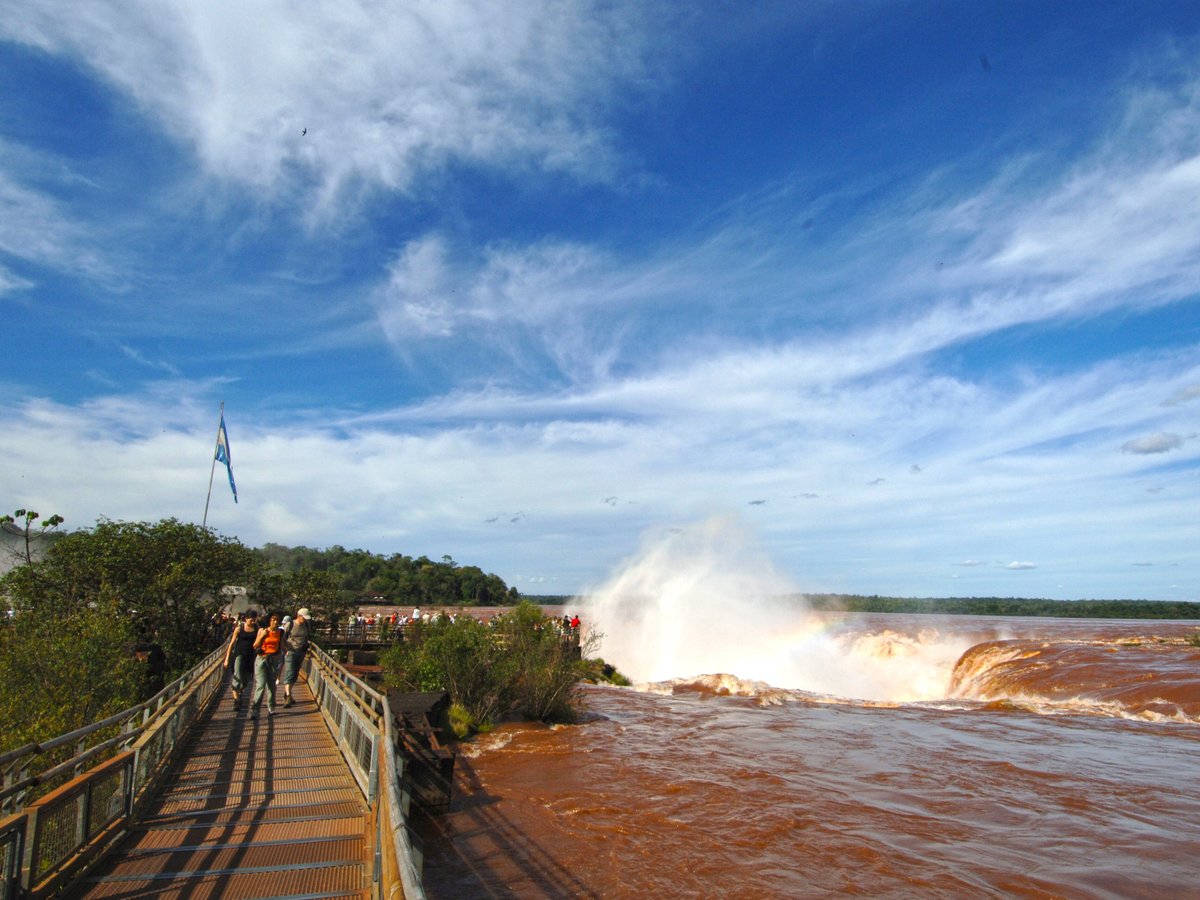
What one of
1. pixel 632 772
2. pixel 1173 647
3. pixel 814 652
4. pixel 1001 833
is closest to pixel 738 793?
pixel 632 772

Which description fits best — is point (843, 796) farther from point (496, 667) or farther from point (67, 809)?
point (67, 809)

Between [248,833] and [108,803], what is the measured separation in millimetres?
1279

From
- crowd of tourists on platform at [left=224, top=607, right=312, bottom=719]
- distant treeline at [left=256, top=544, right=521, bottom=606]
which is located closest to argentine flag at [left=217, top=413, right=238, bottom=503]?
crowd of tourists on platform at [left=224, top=607, right=312, bottom=719]

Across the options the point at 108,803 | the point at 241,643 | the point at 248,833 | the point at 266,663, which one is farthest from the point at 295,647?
the point at 108,803

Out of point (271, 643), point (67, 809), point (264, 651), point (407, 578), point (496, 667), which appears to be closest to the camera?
point (67, 809)

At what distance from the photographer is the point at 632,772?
56.0 ft

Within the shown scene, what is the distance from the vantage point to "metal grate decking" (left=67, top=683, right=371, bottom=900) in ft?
19.3

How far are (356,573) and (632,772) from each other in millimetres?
119853

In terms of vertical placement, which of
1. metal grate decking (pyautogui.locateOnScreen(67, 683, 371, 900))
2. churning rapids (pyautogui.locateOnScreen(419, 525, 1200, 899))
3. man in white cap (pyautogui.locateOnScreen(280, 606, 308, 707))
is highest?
man in white cap (pyautogui.locateOnScreen(280, 606, 308, 707))

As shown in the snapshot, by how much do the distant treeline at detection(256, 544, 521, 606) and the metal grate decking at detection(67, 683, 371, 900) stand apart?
11159 centimetres

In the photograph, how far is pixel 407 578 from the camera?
12750 cm

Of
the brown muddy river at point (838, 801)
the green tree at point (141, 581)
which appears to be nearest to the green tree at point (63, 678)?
the brown muddy river at point (838, 801)

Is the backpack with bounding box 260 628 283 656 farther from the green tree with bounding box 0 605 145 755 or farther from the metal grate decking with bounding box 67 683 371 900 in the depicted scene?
the green tree with bounding box 0 605 145 755

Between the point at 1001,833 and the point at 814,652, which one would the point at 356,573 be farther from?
the point at 1001,833
